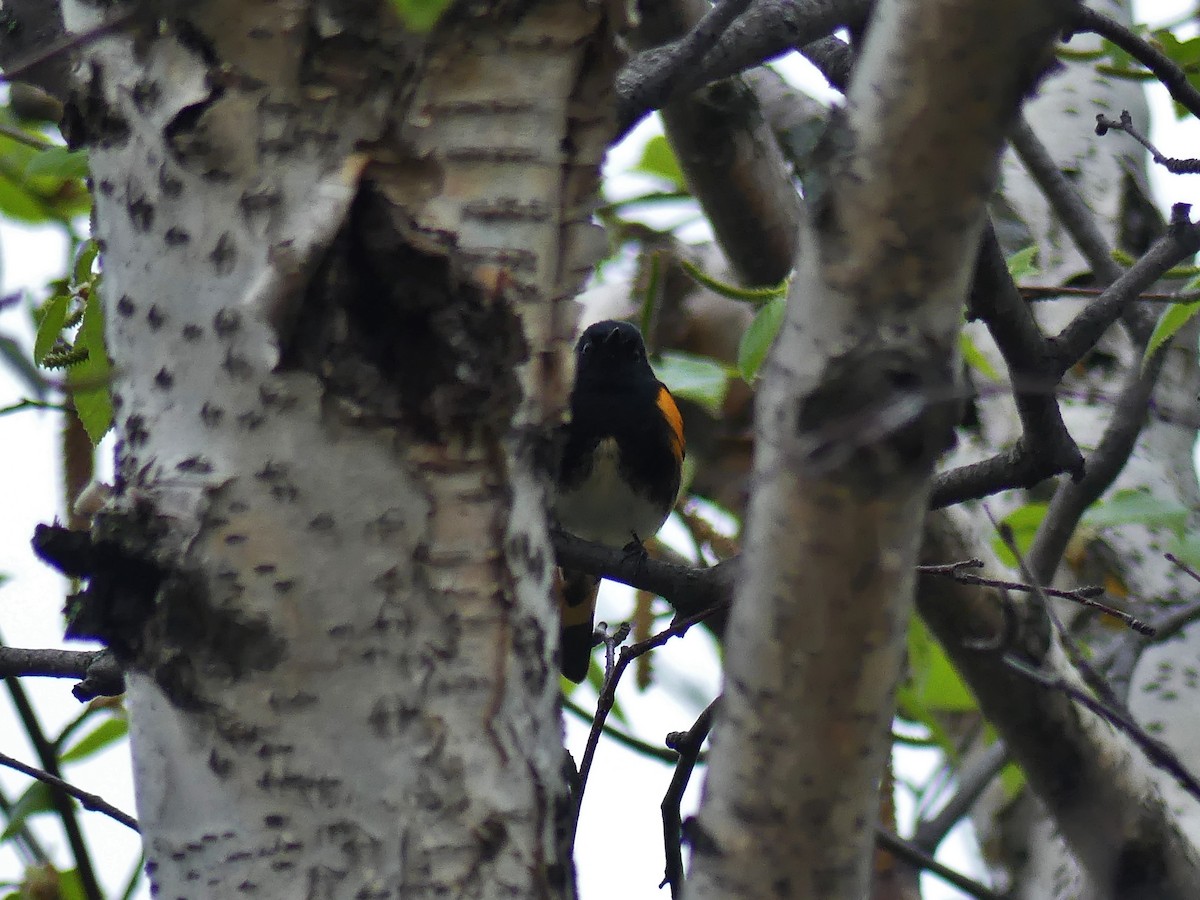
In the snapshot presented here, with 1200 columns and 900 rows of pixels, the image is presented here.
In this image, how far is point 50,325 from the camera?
5.11ft

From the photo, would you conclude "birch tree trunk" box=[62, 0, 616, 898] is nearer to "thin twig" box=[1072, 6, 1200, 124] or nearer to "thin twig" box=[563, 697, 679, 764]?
"thin twig" box=[1072, 6, 1200, 124]

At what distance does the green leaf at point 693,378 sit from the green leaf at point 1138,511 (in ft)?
2.12

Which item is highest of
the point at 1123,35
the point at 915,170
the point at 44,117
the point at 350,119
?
the point at 44,117

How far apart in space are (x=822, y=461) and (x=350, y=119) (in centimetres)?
52

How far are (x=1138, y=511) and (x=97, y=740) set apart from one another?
158 centimetres

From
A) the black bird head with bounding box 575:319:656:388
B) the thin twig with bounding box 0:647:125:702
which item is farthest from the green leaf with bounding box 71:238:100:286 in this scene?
the black bird head with bounding box 575:319:656:388

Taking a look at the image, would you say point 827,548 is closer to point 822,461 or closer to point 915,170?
point 822,461

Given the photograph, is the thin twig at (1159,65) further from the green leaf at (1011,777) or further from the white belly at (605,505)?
the white belly at (605,505)

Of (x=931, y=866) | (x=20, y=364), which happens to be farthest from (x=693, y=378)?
(x=20, y=364)

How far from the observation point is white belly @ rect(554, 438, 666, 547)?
135 inches

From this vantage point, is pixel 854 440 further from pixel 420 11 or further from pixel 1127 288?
pixel 1127 288

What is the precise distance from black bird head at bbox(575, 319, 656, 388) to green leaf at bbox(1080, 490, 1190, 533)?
5.97 feet

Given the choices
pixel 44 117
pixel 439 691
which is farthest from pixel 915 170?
pixel 44 117

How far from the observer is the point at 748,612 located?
2.39 ft
